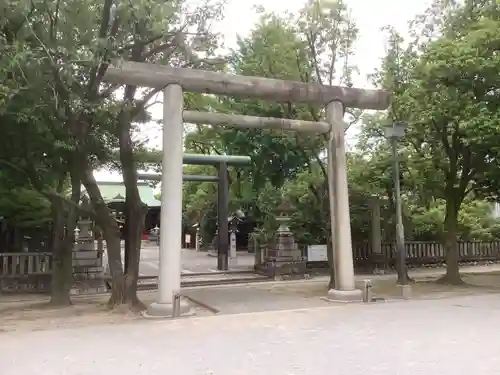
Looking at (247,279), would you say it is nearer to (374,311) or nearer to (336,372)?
(374,311)

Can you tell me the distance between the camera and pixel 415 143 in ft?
52.6

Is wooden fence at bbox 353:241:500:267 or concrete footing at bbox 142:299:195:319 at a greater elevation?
wooden fence at bbox 353:241:500:267

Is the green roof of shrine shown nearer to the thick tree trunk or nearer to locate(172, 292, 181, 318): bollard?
the thick tree trunk

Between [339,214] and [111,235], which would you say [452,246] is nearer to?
[339,214]

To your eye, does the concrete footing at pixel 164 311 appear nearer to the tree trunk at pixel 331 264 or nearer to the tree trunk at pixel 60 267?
the tree trunk at pixel 60 267

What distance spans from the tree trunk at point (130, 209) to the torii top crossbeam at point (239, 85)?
119 cm

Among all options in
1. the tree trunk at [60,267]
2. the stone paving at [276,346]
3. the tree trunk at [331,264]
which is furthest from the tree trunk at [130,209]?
the tree trunk at [331,264]

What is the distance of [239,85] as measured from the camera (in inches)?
444

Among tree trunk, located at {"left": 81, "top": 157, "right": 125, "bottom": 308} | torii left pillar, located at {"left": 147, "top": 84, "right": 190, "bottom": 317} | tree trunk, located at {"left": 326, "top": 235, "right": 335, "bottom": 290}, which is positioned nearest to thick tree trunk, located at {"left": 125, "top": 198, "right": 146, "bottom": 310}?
tree trunk, located at {"left": 81, "top": 157, "right": 125, "bottom": 308}

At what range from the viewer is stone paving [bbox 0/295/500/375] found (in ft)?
20.1

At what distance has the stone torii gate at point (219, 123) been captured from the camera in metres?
10.1

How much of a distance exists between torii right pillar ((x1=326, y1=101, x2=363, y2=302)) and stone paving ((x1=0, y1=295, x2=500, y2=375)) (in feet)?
5.62

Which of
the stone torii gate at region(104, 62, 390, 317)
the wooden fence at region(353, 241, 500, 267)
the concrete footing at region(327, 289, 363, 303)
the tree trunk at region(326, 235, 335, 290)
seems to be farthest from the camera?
the wooden fence at region(353, 241, 500, 267)

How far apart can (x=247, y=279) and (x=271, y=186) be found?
6.22m
